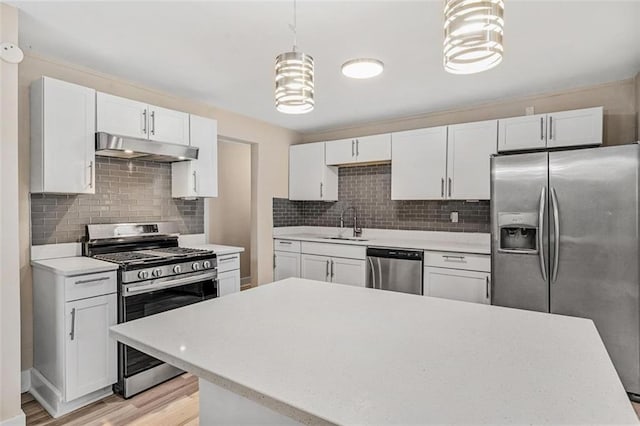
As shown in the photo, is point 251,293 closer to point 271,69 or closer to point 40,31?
point 271,69

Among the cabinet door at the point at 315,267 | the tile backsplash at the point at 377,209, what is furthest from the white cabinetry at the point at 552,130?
the cabinet door at the point at 315,267

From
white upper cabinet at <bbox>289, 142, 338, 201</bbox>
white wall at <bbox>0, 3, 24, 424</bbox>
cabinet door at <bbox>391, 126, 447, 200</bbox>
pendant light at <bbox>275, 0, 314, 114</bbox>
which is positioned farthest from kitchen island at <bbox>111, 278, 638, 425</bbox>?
white upper cabinet at <bbox>289, 142, 338, 201</bbox>

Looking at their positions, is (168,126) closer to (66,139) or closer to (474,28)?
(66,139)

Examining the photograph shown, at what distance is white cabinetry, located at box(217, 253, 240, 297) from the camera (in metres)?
3.25

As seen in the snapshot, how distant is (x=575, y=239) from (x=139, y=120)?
3454 mm

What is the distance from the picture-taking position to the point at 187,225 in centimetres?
370

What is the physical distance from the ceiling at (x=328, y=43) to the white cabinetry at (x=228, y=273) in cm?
156

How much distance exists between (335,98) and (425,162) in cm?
116

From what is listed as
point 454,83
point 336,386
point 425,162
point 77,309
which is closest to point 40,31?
point 77,309

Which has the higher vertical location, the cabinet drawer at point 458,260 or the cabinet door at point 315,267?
the cabinet drawer at point 458,260

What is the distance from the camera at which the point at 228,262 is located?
131 inches

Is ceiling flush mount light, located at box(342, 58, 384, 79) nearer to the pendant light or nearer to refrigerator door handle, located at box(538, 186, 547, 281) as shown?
the pendant light

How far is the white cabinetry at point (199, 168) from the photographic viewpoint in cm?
342

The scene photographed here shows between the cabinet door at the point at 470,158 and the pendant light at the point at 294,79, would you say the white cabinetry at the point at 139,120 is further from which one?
the cabinet door at the point at 470,158
